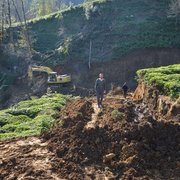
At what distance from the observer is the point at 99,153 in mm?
13453

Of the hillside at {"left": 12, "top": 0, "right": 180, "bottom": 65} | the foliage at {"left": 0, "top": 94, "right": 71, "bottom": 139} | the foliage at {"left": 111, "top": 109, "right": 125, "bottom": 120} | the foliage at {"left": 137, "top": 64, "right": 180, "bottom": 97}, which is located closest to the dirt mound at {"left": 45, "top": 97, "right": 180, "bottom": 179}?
the foliage at {"left": 111, "top": 109, "right": 125, "bottom": 120}

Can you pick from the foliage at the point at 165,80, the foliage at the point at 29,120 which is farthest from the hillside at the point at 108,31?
the foliage at the point at 29,120

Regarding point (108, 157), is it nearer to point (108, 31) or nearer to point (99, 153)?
point (99, 153)

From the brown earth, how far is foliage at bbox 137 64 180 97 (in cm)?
477

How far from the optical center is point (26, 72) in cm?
4934

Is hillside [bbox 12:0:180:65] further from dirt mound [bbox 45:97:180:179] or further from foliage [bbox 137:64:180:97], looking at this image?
dirt mound [bbox 45:97:180:179]

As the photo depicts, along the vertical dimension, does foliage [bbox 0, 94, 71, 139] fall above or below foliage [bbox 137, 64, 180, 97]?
below

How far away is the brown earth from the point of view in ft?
40.2

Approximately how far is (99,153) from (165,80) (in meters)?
9.83

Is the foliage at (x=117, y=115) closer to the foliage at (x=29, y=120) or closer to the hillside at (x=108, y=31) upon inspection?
the foliage at (x=29, y=120)

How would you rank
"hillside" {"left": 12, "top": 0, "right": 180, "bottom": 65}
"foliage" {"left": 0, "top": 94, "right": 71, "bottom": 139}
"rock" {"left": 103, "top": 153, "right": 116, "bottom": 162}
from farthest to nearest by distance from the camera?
"hillside" {"left": 12, "top": 0, "right": 180, "bottom": 65}
"foliage" {"left": 0, "top": 94, "right": 71, "bottom": 139}
"rock" {"left": 103, "top": 153, "right": 116, "bottom": 162}

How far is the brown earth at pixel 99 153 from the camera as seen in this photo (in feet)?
40.2

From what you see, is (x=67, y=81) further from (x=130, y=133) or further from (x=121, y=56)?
(x=130, y=133)

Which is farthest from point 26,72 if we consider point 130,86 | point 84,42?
point 130,86
